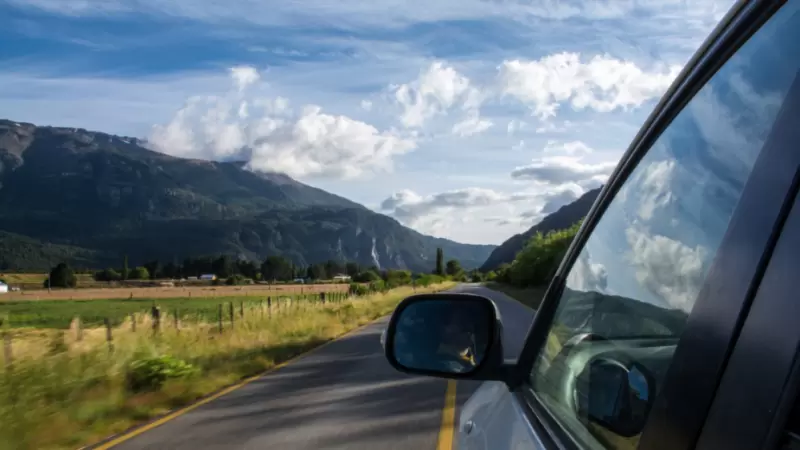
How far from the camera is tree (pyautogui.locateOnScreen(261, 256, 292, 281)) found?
18650cm

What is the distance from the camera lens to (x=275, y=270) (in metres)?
188

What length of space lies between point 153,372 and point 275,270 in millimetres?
174638

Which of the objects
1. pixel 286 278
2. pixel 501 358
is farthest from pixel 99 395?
pixel 286 278

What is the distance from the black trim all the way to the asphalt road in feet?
23.7

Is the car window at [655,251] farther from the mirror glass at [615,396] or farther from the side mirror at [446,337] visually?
the side mirror at [446,337]

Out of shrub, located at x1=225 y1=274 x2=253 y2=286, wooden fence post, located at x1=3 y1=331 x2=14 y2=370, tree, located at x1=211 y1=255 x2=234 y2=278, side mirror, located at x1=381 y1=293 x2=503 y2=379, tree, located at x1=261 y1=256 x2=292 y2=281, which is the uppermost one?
side mirror, located at x1=381 y1=293 x2=503 y2=379

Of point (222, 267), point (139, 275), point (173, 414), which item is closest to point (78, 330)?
point (173, 414)

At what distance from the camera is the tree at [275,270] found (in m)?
186

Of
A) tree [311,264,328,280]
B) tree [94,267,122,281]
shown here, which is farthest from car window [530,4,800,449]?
tree [311,264,328,280]

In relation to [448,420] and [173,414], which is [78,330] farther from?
[448,420]

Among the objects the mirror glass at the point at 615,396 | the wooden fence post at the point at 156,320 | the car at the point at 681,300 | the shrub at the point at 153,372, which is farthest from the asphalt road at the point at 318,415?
the wooden fence post at the point at 156,320

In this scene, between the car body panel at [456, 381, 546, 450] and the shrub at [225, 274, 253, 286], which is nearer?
the car body panel at [456, 381, 546, 450]

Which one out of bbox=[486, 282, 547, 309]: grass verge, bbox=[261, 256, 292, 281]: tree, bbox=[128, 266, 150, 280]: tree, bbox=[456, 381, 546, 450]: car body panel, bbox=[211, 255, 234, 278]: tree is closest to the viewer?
bbox=[456, 381, 546, 450]: car body panel

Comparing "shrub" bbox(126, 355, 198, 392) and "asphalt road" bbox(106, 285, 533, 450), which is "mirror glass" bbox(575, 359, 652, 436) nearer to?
"asphalt road" bbox(106, 285, 533, 450)
